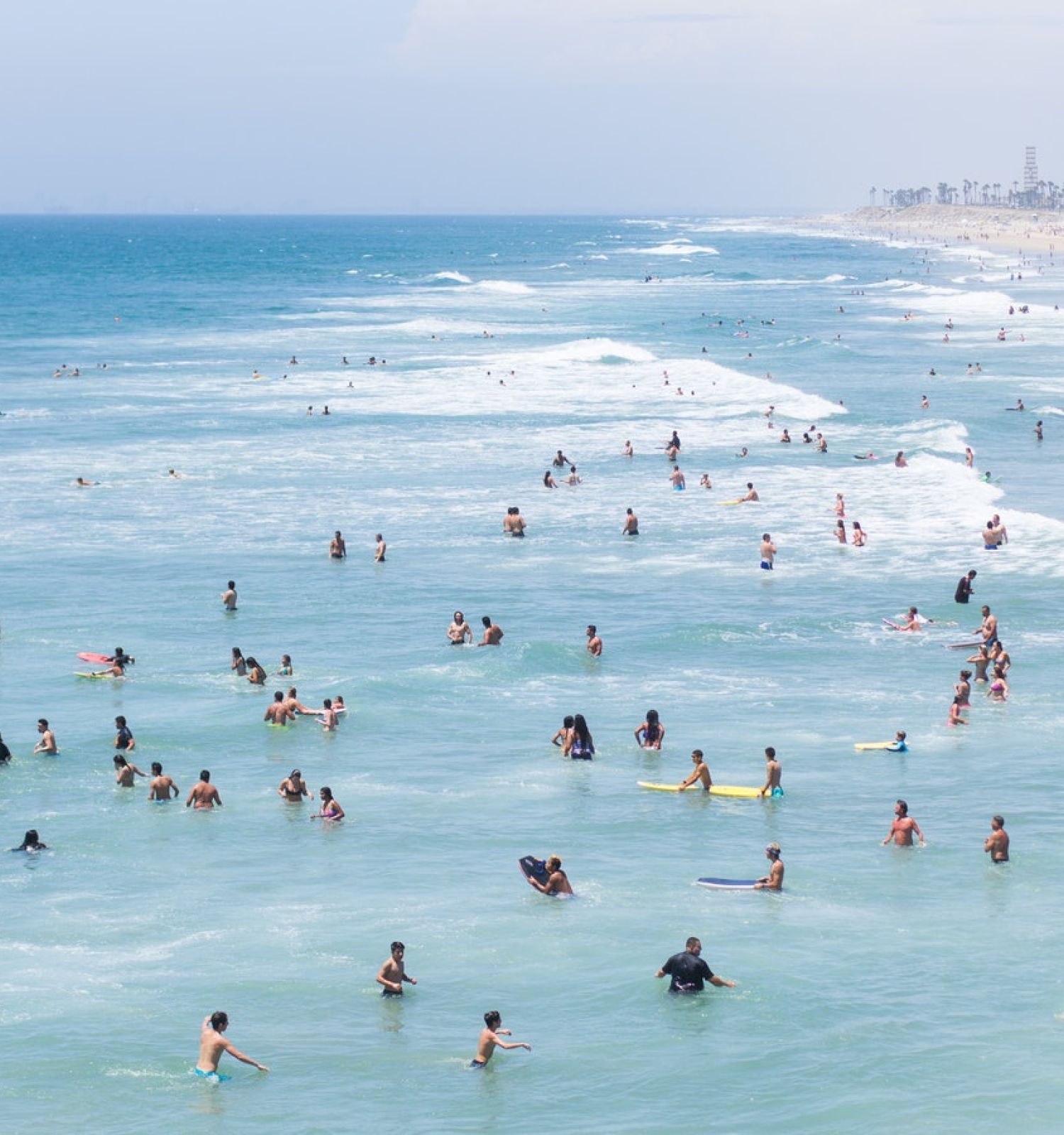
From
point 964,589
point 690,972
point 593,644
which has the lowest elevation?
point 690,972

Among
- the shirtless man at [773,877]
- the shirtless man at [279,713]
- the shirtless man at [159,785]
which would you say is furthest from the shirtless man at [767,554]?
the shirtless man at [773,877]

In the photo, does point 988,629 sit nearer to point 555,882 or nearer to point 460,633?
point 460,633

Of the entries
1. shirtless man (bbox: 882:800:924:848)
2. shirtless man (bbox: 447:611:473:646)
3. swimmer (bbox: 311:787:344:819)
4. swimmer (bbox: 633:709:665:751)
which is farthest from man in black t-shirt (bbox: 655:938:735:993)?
shirtless man (bbox: 447:611:473:646)

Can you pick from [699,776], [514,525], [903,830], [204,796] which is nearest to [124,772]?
[204,796]

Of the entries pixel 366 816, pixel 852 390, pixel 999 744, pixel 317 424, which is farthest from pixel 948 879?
pixel 852 390

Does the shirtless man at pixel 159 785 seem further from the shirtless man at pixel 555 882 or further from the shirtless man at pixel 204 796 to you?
the shirtless man at pixel 555 882

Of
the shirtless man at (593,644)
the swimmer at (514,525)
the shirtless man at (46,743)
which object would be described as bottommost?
the shirtless man at (46,743)

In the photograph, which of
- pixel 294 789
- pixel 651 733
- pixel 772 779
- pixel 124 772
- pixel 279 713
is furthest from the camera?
pixel 279 713
